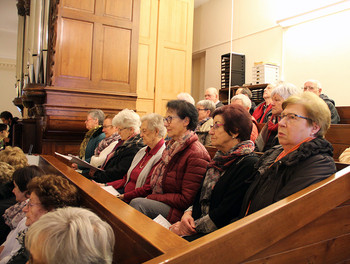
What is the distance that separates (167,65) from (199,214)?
432cm

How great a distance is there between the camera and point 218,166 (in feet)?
5.95

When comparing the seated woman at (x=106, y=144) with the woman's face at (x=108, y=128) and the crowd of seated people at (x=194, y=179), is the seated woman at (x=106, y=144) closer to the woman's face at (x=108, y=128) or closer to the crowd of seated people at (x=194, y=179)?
the woman's face at (x=108, y=128)

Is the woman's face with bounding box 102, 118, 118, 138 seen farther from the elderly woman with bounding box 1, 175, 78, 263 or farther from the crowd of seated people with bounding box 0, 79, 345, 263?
the elderly woman with bounding box 1, 175, 78, 263

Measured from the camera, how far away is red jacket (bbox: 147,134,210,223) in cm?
199

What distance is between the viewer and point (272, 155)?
1.71 meters

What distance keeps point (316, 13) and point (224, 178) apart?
4.26 meters

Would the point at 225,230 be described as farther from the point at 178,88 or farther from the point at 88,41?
the point at 178,88

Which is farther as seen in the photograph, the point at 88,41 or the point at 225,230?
the point at 88,41

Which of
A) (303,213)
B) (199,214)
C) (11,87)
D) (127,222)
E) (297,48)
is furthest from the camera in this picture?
(11,87)

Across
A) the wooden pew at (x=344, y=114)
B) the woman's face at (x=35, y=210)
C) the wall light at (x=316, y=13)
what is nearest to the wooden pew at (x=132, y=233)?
the woman's face at (x=35, y=210)

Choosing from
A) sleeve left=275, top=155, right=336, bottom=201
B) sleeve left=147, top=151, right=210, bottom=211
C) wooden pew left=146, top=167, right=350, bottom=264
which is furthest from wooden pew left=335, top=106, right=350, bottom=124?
wooden pew left=146, top=167, right=350, bottom=264

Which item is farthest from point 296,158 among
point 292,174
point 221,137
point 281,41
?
point 281,41

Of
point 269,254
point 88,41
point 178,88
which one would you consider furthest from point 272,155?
point 178,88

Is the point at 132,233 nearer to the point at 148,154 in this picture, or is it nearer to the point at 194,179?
the point at 194,179
